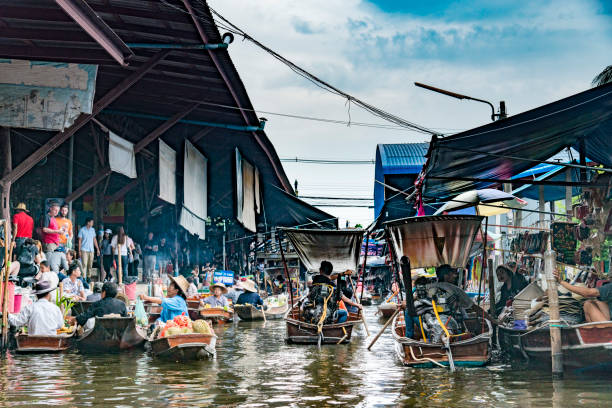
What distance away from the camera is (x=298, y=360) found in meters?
11.4

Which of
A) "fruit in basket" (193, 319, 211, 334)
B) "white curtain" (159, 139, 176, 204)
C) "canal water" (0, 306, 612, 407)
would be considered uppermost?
"white curtain" (159, 139, 176, 204)

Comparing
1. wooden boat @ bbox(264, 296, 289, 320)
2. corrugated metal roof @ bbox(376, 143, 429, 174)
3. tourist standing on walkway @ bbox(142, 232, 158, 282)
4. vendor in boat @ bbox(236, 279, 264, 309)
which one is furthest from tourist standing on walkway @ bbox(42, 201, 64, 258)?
corrugated metal roof @ bbox(376, 143, 429, 174)

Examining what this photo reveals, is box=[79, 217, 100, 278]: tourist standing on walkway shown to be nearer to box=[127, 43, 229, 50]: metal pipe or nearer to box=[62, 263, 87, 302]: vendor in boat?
box=[62, 263, 87, 302]: vendor in boat

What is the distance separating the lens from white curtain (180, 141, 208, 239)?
18156mm

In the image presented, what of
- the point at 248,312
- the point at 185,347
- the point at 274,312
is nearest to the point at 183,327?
the point at 185,347

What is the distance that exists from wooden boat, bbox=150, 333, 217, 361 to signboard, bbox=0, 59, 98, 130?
13.7ft

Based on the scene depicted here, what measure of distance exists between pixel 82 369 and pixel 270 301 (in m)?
14.6

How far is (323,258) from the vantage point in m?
16.2

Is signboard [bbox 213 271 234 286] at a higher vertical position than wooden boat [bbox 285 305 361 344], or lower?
higher

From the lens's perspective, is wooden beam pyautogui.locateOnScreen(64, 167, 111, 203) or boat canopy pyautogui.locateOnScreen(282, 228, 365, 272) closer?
boat canopy pyautogui.locateOnScreen(282, 228, 365, 272)

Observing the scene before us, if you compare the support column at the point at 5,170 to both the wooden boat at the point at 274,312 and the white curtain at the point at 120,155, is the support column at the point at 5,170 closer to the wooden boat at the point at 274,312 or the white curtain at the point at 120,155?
the white curtain at the point at 120,155

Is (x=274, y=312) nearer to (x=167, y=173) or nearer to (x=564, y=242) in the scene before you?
(x=167, y=173)

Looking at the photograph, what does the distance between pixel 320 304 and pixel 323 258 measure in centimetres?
234

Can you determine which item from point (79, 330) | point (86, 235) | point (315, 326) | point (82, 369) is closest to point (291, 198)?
point (86, 235)
